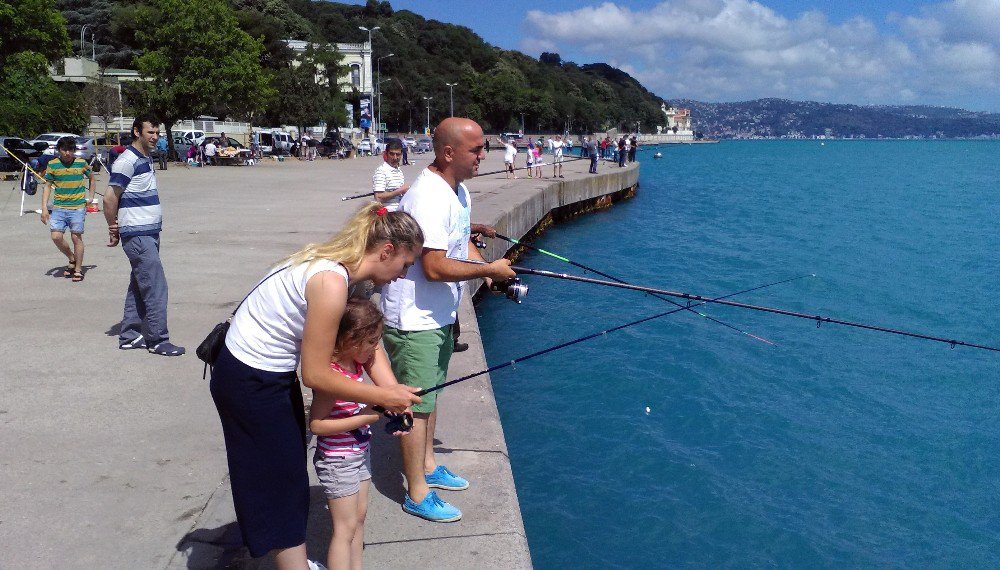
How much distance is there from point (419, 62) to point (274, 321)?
129 meters

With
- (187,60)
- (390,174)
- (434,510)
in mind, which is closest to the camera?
(434,510)

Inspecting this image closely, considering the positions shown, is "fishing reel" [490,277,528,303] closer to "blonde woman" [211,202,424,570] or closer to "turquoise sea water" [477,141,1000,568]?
"blonde woman" [211,202,424,570]

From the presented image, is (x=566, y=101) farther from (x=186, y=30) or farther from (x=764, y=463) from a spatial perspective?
(x=764, y=463)

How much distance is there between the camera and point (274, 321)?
2.98 meters

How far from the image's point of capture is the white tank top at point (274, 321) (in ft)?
→ 9.65

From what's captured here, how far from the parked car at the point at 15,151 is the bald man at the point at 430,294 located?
1152 inches

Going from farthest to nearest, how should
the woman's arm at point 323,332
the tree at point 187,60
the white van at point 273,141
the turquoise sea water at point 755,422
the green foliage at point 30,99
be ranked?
the white van at point 273,141, the tree at point 187,60, the green foliage at point 30,99, the turquoise sea water at point 755,422, the woman's arm at point 323,332

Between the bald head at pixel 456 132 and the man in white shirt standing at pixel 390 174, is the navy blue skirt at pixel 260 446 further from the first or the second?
the man in white shirt standing at pixel 390 174

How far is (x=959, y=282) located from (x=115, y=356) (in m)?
18.4

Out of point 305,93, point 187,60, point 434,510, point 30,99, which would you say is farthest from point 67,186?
point 305,93

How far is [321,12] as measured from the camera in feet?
432

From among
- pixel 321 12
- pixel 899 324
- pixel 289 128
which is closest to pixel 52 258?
pixel 899 324

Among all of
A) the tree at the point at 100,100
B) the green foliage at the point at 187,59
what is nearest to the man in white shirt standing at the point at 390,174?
the green foliage at the point at 187,59

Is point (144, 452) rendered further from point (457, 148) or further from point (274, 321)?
point (457, 148)
